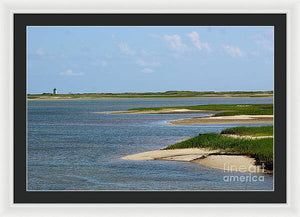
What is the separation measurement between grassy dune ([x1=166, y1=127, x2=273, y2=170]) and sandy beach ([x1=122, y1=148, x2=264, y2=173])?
100 mm

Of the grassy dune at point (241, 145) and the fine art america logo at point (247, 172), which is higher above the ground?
the grassy dune at point (241, 145)

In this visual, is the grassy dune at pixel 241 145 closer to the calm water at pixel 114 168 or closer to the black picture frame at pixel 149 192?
the calm water at pixel 114 168

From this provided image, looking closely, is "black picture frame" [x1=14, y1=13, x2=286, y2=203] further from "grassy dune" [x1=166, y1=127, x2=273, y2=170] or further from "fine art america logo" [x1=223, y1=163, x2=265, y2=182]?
"grassy dune" [x1=166, y1=127, x2=273, y2=170]

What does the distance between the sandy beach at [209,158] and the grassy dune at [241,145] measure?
0.10 m

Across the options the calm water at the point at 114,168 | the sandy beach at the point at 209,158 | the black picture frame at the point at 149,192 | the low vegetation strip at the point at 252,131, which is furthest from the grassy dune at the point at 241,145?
the black picture frame at the point at 149,192

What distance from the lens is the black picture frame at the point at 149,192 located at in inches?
139

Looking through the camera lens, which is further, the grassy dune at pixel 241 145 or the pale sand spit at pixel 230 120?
the pale sand spit at pixel 230 120

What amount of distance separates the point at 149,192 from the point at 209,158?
16.1ft

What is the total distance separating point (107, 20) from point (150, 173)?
472 centimetres

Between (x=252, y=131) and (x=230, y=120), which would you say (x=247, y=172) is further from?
(x=230, y=120)

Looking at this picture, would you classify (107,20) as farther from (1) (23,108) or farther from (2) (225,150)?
(2) (225,150)

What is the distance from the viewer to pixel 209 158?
8.39 meters
